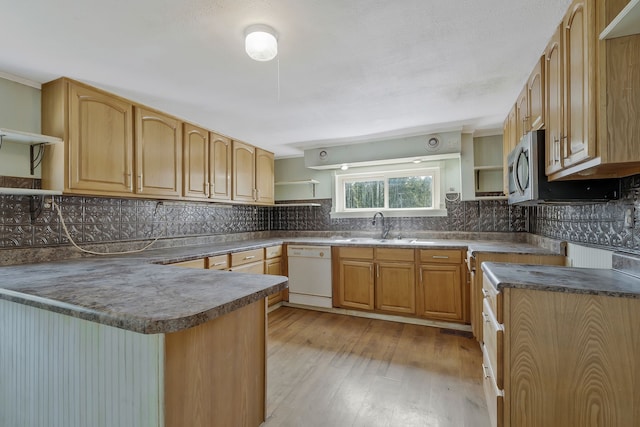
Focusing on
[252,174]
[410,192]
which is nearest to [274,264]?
[252,174]

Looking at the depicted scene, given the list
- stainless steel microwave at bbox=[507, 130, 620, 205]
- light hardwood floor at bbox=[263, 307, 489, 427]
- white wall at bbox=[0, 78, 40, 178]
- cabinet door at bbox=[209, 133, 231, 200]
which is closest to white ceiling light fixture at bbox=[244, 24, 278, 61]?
stainless steel microwave at bbox=[507, 130, 620, 205]

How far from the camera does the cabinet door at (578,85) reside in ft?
3.76

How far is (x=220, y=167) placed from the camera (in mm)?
3219

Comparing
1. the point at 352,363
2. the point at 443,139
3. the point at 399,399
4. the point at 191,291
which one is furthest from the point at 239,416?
the point at 443,139

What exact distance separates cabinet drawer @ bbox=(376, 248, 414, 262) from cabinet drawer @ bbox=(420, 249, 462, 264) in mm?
122

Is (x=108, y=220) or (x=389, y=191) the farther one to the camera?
(x=389, y=191)

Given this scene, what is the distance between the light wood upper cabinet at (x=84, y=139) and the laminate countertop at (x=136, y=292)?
59 cm

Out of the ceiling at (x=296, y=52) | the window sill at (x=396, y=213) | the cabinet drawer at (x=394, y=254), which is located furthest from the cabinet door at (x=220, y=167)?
the cabinet drawer at (x=394, y=254)

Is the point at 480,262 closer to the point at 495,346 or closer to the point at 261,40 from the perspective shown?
the point at 495,346

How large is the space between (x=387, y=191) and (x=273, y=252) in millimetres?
1699

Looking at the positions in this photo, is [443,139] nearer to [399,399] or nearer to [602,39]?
[602,39]

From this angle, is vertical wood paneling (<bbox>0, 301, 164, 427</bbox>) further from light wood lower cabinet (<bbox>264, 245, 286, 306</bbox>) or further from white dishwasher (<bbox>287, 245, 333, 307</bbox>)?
white dishwasher (<bbox>287, 245, 333, 307</bbox>)

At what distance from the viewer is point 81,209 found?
229 cm

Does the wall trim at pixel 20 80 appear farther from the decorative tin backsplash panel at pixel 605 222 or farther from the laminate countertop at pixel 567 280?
the decorative tin backsplash panel at pixel 605 222
